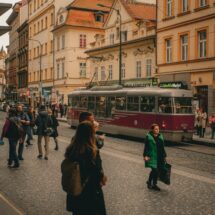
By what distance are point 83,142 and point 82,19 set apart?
57.8 m

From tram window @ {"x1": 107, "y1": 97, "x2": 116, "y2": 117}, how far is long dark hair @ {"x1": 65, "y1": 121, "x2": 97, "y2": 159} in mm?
22092

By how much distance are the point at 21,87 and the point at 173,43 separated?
5832cm

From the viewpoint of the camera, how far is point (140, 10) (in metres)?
49.9

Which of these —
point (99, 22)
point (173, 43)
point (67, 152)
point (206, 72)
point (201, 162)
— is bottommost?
point (201, 162)

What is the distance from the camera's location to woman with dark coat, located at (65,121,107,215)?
17.6 feet

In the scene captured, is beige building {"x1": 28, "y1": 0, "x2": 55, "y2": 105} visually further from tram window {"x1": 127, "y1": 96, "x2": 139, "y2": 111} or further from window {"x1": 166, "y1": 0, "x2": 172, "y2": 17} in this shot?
tram window {"x1": 127, "y1": 96, "x2": 139, "y2": 111}

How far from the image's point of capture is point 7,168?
13.7 metres

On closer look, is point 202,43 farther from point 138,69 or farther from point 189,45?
point 138,69

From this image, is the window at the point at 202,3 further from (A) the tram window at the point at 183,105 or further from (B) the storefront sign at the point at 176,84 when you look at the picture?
(A) the tram window at the point at 183,105

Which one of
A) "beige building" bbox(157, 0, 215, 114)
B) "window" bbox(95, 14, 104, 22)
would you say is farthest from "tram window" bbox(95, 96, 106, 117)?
"window" bbox(95, 14, 104, 22)

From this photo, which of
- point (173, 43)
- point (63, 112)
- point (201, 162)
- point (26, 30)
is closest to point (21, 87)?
point (26, 30)

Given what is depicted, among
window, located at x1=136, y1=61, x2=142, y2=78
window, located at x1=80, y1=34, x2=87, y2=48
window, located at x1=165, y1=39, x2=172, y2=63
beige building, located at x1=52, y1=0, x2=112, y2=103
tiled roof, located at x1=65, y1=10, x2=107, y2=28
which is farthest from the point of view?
window, located at x1=80, y1=34, x2=87, y2=48

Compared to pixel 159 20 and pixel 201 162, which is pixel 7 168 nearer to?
pixel 201 162

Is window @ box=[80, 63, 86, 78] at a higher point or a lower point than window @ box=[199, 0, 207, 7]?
lower
